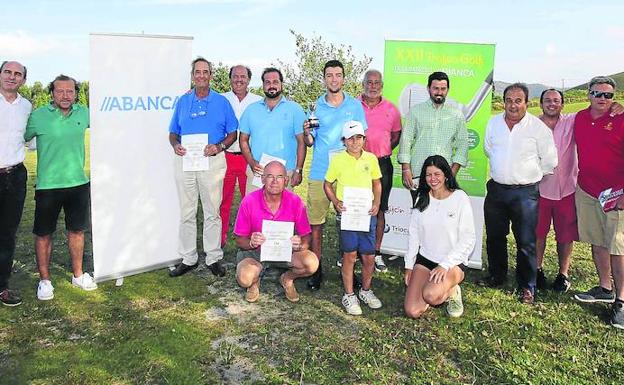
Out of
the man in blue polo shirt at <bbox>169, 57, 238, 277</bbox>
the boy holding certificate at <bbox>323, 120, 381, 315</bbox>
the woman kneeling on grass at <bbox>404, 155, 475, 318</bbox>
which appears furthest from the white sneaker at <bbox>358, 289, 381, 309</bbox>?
the man in blue polo shirt at <bbox>169, 57, 238, 277</bbox>

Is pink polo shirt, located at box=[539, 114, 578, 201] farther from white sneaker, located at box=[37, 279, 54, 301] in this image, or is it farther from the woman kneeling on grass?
white sneaker, located at box=[37, 279, 54, 301]

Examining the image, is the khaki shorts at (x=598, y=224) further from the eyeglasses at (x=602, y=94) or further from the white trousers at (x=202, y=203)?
the white trousers at (x=202, y=203)

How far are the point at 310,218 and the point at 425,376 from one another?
2.13m

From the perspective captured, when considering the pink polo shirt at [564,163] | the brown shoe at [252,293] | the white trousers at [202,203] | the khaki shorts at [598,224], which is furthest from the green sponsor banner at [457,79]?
the brown shoe at [252,293]

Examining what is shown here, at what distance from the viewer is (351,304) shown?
16.2 ft

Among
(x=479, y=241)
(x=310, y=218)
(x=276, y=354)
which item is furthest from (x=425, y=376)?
(x=479, y=241)

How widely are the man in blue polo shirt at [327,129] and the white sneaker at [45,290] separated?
2698 mm

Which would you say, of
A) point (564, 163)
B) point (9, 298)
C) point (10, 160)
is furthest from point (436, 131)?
point (9, 298)

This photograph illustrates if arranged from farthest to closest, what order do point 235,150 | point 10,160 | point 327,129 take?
point 235,150, point 327,129, point 10,160

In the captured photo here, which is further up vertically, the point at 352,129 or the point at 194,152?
the point at 352,129

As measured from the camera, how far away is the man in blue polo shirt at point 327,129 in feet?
17.3

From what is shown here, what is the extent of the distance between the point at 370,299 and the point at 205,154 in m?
2.31

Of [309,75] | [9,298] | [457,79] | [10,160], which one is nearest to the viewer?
[10,160]

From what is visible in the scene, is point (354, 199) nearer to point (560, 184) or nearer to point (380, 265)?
point (380, 265)
